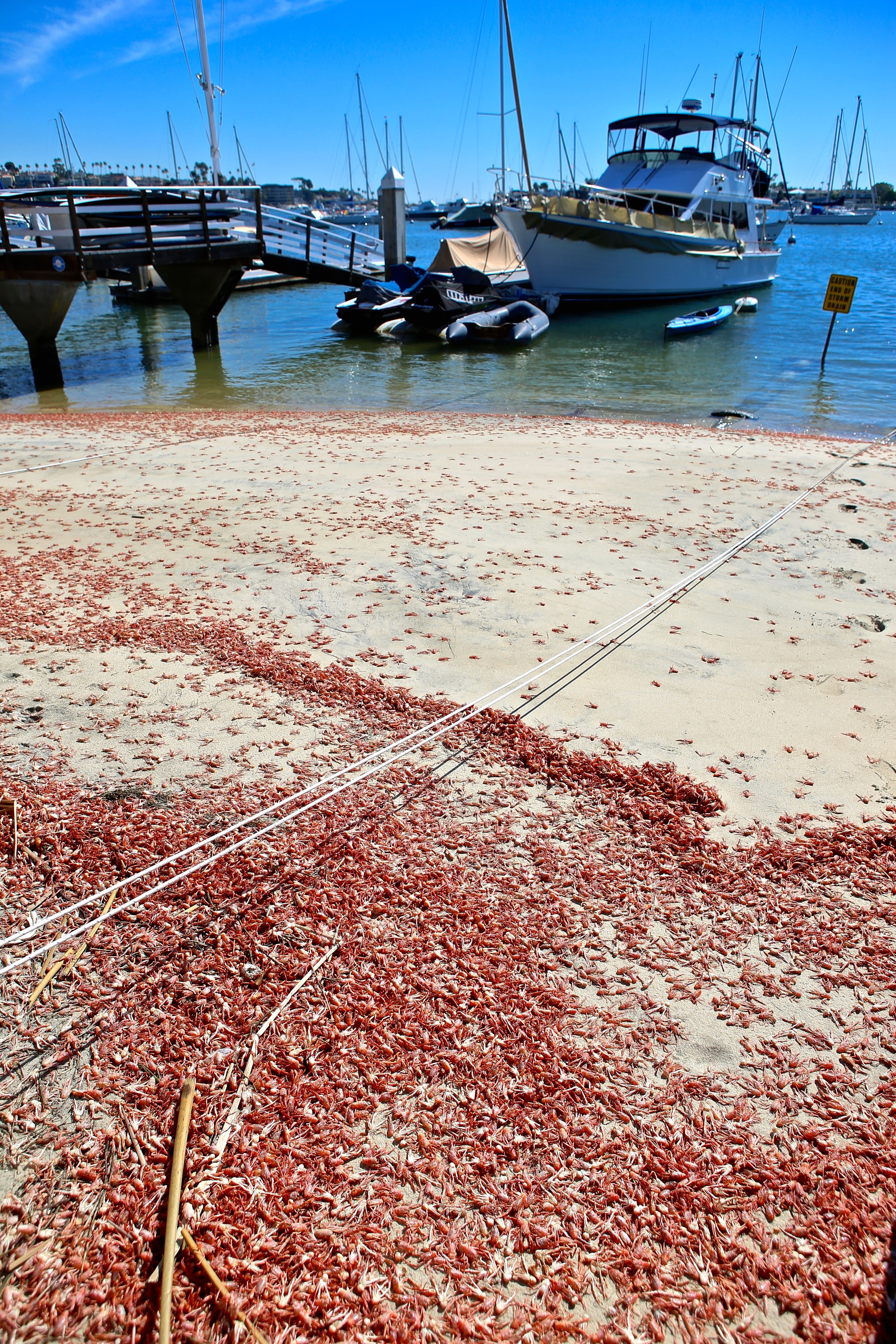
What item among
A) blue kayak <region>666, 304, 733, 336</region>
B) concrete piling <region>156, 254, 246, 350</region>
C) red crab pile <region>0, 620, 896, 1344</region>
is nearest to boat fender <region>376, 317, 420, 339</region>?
concrete piling <region>156, 254, 246, 350</region>

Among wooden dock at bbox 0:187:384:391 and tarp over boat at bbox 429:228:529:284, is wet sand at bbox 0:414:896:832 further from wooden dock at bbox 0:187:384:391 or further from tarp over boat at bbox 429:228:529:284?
tarp over boat at bbox 429:228:529:284

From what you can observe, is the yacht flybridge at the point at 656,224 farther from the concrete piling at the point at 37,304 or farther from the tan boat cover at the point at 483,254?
the concrete piling at the point at 37,304

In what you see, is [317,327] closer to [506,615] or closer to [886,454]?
[886,454]

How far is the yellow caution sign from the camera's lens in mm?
18016

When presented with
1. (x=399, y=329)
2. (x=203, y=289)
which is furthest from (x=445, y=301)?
(x=203, y=289)

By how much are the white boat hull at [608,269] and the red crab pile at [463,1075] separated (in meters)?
34.4

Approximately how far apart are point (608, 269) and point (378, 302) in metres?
11.5

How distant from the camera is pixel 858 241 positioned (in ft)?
289

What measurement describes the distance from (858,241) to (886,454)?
96.6m

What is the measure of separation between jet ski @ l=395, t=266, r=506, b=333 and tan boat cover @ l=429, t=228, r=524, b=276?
1.05 meters

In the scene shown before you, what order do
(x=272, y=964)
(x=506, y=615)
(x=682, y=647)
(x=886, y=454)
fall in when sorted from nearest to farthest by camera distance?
(x=272, y=964)
(x=682, y=647)
(x=506, y=615)
(x=886, y=454)

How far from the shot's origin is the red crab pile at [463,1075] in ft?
6.83

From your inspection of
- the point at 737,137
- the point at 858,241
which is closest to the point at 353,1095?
the point at 737,137

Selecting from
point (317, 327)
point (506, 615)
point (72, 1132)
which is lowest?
point (72, 1132)
